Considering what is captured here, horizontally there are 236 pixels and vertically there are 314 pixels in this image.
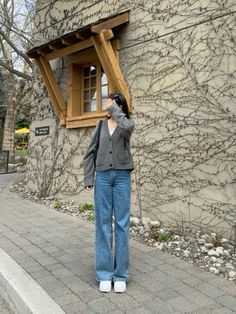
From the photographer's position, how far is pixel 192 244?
17.9ft

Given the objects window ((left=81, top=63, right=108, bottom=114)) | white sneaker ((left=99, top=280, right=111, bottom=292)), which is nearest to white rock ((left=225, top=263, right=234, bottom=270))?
white sneaker ((left=99, top=280, right=111, bottom=292))

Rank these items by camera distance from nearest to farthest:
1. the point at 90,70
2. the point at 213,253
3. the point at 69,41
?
1. the point at 213,253
2. the point at 69,41
3. the point at 90,70

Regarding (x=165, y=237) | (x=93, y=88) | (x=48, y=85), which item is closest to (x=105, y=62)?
(x=93, y=88)

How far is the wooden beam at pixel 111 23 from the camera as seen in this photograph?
6.84 m

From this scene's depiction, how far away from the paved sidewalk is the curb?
8cm

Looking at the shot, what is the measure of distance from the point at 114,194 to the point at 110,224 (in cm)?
31

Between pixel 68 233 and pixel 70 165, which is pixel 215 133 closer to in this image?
pixel 68 233

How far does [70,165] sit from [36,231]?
2582mm

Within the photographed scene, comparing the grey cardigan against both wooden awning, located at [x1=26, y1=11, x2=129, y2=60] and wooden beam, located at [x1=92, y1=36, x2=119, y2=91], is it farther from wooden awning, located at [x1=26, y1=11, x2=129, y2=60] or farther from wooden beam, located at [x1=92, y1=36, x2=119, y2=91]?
wooden awning, located at [x1=26, y1=11, x2=129, y2=60]

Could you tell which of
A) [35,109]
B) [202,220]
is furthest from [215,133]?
[35,109]

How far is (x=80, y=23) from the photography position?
28.0ft

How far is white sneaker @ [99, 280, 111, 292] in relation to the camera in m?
3.90

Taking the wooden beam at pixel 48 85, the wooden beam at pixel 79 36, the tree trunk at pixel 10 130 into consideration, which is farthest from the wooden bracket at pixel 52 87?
the tree trunk at pixel 10 130

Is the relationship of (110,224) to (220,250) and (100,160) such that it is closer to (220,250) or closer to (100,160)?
(100,160)
